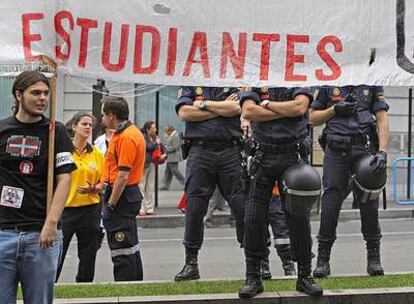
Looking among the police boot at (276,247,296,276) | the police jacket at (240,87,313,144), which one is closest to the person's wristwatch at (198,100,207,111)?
the police jacket at (240,87,313,144)

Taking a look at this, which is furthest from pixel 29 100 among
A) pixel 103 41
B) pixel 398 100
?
pixel 398 100

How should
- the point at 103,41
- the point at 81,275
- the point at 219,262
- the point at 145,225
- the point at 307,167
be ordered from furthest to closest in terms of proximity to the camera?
Result: the point at 145,225 < the point at 219,262 < the point at 81,275 < the point at 307,167 < the point at 103,41

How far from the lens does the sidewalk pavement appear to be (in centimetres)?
1255

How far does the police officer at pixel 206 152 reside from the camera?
586 cm

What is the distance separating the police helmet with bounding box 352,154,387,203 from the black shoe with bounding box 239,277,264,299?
110 centimetres

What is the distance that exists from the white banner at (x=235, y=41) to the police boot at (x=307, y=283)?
1341 millimetres

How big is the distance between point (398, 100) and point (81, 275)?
13.3 meters

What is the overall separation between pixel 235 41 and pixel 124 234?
6.91 feet

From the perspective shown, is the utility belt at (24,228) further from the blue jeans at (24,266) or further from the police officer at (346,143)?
the police officer at (346,143)

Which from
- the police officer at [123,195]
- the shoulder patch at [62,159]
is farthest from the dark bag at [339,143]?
the shoulder patch at [62,159]

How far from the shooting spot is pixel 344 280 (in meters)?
5.83

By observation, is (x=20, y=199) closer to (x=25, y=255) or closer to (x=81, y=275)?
(x=25, y=255)

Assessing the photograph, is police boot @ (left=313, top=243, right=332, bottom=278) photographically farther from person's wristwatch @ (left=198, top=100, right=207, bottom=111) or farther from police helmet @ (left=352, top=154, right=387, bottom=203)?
person's wristwatch @ (left=198, top=100, right=207, bottom=111)

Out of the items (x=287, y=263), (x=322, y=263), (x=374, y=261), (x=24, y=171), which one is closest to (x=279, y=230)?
(x=287, y=263)
